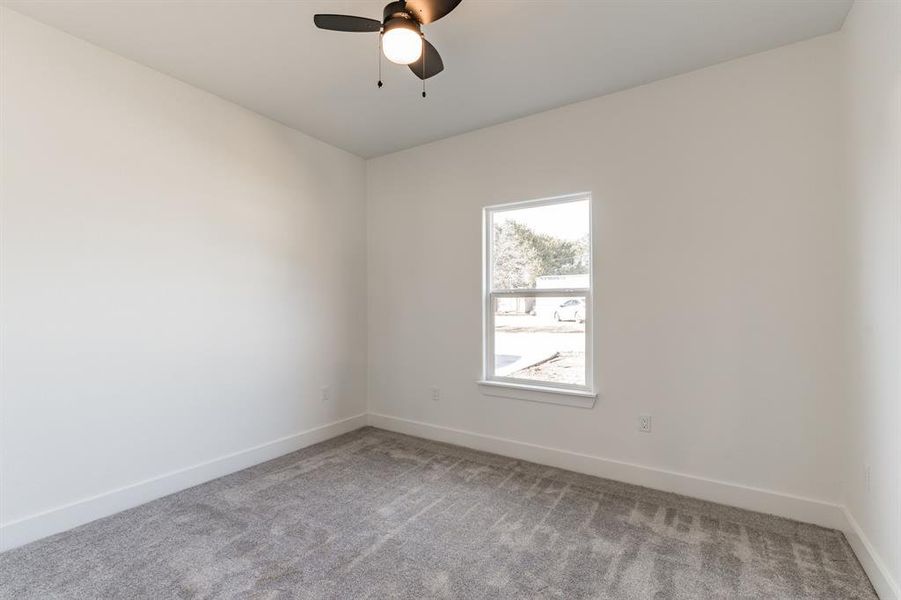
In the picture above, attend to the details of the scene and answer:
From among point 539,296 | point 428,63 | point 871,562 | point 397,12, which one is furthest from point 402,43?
point 871,562

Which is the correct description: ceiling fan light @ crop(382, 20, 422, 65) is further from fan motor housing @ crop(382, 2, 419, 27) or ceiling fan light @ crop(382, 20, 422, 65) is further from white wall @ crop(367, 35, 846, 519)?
white wall @ crop(367, 35, 846, 519)

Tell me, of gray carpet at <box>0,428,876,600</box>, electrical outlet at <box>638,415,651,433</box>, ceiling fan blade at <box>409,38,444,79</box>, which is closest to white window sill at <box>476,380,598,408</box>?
electrical outlet at <box>638,415,651,433</box>

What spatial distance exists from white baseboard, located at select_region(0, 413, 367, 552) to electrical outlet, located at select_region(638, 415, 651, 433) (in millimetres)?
2743

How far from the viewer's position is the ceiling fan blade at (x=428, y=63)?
7.07 feet

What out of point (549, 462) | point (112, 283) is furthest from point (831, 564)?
point (112, 283)

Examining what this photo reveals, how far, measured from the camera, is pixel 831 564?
6.74 feet

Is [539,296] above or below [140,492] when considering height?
above

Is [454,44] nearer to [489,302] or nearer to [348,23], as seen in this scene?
[348,23]

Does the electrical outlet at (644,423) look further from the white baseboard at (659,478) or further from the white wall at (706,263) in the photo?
the white baseboard at (659,478)

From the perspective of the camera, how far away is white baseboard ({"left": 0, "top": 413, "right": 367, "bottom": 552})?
7.29 ft

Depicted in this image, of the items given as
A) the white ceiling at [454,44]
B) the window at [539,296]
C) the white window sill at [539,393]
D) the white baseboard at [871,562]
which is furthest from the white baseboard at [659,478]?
the white ceiling at [454,44]

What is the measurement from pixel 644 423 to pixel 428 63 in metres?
2.71

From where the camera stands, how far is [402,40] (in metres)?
1.86

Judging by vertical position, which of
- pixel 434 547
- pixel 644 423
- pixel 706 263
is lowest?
pixel 434 547
